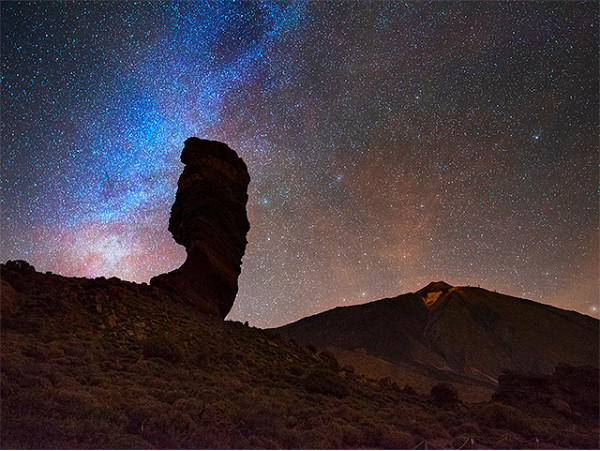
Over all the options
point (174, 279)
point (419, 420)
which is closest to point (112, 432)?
point (419, 420)

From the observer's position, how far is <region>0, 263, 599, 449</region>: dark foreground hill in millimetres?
7156

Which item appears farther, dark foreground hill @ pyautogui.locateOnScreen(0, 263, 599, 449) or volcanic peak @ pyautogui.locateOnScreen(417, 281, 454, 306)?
volcanic peak @ pyautogui.locateOnScreen(417, 281, 454, 306)

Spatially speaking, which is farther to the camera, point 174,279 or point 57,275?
point 174,279

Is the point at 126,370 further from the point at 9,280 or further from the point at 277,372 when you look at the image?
the point at 9,280

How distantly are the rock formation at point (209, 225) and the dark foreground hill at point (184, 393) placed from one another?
2.03m

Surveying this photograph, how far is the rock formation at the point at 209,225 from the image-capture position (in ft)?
73.8

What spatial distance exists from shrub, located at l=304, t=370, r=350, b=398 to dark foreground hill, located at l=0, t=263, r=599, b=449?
0.05 meters

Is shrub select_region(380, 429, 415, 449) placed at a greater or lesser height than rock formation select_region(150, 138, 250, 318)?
lesser

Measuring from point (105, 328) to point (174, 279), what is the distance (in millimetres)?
7512

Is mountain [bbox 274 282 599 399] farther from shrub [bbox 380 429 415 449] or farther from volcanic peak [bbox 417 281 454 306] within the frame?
shrub [bbox 380 429 415 449]

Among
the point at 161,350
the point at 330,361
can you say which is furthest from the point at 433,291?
the point at 161,350

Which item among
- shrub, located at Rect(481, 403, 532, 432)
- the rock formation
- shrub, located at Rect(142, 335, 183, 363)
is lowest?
shrub, located at Rect(481, 403, 532, 432)

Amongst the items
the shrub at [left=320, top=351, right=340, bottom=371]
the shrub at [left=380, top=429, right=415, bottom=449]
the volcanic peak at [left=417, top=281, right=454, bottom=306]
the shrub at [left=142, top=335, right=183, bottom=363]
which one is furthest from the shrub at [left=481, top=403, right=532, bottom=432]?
the volcanic peak at [left=417, top=281, right=454, bottom=306]

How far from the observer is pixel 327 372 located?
1477 centimetres
